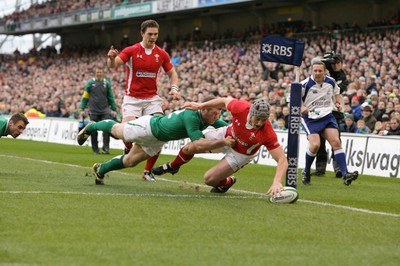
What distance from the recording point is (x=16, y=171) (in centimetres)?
1423

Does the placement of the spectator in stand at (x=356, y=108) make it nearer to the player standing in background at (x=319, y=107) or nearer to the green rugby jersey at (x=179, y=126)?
the player standing in background at (x=319, y=107)

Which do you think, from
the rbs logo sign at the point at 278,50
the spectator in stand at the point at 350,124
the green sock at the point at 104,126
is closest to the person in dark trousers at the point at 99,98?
the spectator in stand at the point at 350,124

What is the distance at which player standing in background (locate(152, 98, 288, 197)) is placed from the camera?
32.8ft

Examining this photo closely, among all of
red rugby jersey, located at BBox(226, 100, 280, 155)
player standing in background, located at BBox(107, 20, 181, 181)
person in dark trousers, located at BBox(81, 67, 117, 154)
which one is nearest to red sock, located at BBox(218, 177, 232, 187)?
red rugby jersey, located at BBox(226, 100, 280, 155)

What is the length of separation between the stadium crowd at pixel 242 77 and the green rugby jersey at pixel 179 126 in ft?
30.3

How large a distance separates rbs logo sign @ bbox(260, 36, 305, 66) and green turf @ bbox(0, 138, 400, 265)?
6.03ft

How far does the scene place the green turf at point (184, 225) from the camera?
21.0 feet

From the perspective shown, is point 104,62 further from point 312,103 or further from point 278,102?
point 312,103

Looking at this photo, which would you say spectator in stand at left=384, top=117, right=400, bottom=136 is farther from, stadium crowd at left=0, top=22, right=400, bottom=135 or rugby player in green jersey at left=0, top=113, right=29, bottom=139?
rugby player in green jersey at left=0, top=113, right=29, bottom=139

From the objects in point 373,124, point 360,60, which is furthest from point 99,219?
point 360,60

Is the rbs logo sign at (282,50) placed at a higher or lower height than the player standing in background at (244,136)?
higher

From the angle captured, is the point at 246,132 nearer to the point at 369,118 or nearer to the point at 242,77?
the point at 369,118

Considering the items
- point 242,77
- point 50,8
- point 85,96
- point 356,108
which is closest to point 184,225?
point 85,96

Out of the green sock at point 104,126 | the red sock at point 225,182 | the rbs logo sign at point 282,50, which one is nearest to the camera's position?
the rbs logo sign at point 282,50
